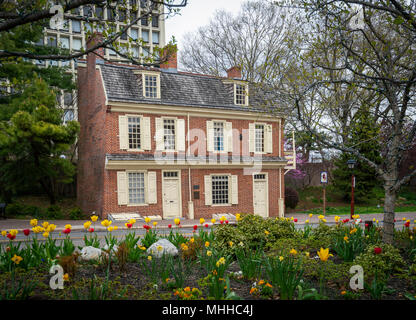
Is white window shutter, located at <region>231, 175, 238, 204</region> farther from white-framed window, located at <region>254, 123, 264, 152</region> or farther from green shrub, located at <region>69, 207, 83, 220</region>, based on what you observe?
green shrub, located at <region>69, 207, 83, 220</region>

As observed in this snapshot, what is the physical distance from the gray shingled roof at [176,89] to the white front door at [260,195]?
4.72m

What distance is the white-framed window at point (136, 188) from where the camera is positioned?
19.0m

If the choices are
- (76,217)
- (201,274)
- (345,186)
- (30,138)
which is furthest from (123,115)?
(345,186)

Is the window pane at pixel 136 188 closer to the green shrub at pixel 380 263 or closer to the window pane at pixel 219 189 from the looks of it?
the window pane at pixel 219 189

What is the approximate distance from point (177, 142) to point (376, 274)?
53.5ft

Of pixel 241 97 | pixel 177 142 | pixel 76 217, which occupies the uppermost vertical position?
pixel 241 97

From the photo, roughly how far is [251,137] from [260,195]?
13.1 feet

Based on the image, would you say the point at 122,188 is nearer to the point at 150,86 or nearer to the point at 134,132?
the point at 134,132

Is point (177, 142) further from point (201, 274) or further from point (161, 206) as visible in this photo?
point (201, 274)

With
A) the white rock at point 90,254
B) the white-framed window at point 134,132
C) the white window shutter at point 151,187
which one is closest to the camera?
the white rock at point 90,254

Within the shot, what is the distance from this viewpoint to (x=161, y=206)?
64.4 feet

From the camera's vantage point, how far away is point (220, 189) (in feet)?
70.4

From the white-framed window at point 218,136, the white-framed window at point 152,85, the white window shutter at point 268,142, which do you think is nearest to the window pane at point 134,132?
the white-framed window at point 152,85

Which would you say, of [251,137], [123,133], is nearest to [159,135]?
[123,133]
